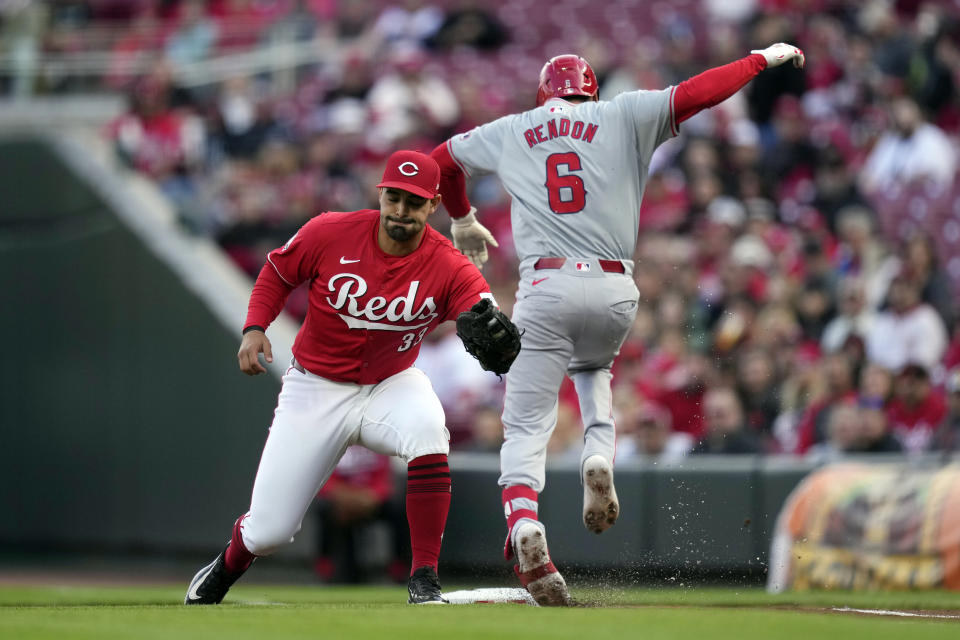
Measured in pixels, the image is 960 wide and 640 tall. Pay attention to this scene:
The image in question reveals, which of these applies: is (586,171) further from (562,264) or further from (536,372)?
(536,372)

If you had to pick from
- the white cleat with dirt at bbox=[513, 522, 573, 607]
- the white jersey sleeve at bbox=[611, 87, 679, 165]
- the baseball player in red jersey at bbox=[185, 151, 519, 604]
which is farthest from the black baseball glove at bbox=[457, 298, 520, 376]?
the white jersey sleeve at bbox=[611, 87, 679, 165]

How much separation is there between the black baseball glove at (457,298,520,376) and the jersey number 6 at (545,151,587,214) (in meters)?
0.61

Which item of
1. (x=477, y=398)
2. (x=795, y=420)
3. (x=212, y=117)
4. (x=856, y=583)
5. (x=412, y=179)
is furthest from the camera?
(x=212, y=117)

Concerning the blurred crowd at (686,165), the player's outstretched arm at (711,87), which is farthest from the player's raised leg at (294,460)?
the blurred crowd at (686,165)

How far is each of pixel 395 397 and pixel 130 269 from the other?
7.62 metres

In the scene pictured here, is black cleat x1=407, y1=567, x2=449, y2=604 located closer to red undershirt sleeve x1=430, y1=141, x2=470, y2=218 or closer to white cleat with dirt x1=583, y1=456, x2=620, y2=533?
white cleat with dirt x1=583, y1=456, x2=620, y2=533

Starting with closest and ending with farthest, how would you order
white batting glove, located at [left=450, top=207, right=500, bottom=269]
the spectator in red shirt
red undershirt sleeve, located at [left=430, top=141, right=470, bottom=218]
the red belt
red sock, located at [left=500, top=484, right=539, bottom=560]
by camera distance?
red sock, located at [left=500, top=484, right=539, bottom=560], the red belt, red undershirt sleeve, located at [left=430, top=141, right=470, bottom=218], white batting glove, located at [left=450, top=207, right=500, bottom=269], the spectator in red shirt

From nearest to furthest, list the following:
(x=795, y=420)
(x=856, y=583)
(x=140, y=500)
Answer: (x=856, y=583)
(x=795, y=420)
(x=140, y=500)

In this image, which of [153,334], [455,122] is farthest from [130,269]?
[455,122]

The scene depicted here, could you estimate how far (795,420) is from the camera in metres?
9.70

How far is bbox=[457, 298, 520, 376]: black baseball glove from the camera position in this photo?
5.63m

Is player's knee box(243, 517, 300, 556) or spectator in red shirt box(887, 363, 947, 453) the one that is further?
spectator in red shirt box(887, 363, 947, 453)

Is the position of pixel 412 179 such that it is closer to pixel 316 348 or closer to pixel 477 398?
pixel 316 348

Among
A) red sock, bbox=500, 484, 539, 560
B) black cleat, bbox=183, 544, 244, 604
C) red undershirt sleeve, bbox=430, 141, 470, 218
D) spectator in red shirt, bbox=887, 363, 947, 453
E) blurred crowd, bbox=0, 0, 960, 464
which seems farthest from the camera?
blurred crowd, bbox=0, 0, 960, 464
